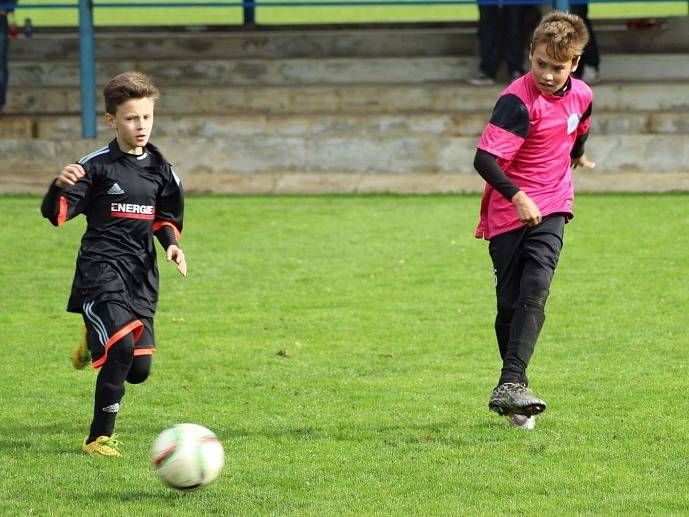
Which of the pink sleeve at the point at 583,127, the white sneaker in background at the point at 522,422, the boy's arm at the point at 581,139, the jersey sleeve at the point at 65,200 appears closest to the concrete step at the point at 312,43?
the boy's arm at the point at 581,139

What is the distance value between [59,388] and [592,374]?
9.20 ft

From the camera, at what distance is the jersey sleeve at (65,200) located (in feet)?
18.0

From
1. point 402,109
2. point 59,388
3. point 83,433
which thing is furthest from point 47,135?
point 83,433

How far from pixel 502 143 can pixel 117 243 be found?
5.71ft

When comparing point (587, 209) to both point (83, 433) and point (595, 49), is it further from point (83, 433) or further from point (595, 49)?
point (83, 433)

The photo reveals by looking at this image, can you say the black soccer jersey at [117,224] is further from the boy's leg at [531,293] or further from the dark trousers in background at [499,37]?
the dark trousers in background at [499,37]

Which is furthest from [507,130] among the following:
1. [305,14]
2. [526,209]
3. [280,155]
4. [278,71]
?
[305,14]

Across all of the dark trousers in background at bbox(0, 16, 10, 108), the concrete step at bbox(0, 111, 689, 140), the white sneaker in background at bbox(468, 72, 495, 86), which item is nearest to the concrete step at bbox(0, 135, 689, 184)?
the concrete step at bbox(0, 111, 689, 140)

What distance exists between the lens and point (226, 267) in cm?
1080

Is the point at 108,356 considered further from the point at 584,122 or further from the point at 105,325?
the point at 584,122

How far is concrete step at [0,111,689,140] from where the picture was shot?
1562 cm

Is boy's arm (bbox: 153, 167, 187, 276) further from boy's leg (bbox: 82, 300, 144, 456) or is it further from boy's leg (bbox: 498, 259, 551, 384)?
boy's leg (bbox: 498, 259, 551, 384)

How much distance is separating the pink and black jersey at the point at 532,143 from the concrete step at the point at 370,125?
9.42m

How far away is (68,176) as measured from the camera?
17.8ft
